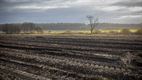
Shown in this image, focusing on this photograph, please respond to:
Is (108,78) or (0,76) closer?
(108,78)

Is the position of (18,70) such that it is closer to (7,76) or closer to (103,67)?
(7,76)

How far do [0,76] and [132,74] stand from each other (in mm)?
9028

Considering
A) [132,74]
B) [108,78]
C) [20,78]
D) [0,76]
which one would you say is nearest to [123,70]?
[132,74]

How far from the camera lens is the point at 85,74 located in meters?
14.9

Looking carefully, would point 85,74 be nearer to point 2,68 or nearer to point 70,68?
point 70,68

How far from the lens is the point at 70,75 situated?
14602 mm

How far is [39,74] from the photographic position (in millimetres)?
15031

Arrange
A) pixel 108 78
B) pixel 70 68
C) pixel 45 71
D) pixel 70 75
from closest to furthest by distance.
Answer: pixel 108 78 → pixel 70 75 → pixel 45 71 → pixel 70 68

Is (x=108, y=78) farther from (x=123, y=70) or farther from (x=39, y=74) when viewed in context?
(x=39, y=74)

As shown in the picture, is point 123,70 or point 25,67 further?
point 25,67

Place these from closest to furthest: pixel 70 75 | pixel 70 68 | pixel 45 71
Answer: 1. pixel 70 75
2. pixel 45 71
3. pixel 70 68

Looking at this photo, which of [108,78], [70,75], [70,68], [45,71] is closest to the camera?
[108,78]

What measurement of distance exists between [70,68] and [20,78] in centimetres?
439

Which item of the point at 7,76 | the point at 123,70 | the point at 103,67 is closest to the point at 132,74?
the point at 123,70
